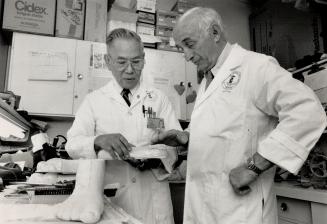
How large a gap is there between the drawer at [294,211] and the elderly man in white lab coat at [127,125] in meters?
0.82

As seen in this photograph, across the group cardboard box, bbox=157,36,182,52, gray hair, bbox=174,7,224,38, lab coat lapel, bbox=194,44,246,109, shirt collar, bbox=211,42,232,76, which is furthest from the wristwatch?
cardboard box, bbox=157,36,182,52

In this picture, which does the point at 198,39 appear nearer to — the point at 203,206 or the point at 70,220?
the point at 203,206

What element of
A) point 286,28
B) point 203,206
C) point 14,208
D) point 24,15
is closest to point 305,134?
point 203,206

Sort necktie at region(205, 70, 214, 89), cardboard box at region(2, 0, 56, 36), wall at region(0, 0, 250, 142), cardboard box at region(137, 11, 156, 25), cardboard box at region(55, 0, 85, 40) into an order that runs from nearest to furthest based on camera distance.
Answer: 1. necktie at region(205, 70, 214, 89)
2. cardboard box at region(2, 0, 56, 36)
3. cardboard box at region(55, 0, 85, 40)
4. cardboard box at region(137, 11, 156, 25)
5. wall at region(0, 0, 250, 142)

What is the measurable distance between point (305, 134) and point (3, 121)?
1.51 meters

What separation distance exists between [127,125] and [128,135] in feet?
0.16

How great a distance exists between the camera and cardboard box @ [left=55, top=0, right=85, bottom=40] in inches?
99.8

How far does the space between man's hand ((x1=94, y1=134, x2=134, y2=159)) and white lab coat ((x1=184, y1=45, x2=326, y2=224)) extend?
13.5 inches

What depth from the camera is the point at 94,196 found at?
2.66ft

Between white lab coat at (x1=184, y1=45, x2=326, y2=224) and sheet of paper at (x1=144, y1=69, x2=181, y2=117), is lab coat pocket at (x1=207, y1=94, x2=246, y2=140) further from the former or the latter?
sheet of paper at (x1=144, y1=69, x2=181, y2=117)

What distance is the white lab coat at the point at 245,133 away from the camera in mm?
1012

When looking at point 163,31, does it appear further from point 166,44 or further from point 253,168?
point 253,168

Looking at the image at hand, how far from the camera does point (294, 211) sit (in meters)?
1.76

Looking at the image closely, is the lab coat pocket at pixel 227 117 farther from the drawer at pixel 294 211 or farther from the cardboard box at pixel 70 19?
the cardboard box at pixel 70 19
